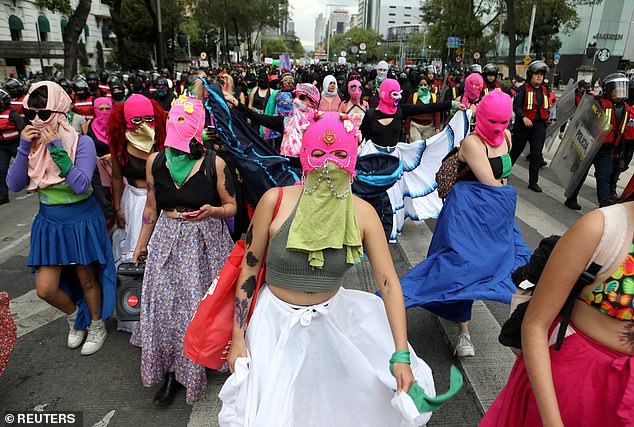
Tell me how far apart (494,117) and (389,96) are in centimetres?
270

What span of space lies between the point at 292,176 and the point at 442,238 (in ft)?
4.39

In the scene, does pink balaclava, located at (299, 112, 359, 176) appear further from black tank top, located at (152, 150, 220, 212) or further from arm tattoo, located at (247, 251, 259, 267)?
black tank top, located at (152, 150, 220, 212)

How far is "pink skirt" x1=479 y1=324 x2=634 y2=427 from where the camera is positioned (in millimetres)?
1560

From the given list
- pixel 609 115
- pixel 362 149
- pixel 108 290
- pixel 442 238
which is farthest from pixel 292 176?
pixel 609 115

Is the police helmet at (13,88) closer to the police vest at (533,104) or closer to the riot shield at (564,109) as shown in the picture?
the police vest at (533,104)

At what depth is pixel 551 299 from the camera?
5.18ft

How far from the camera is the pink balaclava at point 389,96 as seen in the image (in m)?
6.19

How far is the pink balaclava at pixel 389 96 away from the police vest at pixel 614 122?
142 inches

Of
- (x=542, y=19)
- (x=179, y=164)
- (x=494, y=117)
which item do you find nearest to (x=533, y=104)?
(x=494, y=117)

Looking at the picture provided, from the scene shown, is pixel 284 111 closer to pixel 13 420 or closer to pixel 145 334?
pixel 145 334

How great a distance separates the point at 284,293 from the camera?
2236 mm

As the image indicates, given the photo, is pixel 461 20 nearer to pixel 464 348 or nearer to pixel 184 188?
pixel 464 348

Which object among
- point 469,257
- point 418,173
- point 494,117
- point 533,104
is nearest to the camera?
point 469,257

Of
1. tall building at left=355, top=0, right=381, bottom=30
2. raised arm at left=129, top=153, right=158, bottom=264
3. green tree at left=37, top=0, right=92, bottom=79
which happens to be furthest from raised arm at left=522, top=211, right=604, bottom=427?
tall building at left=355, top=0, right=381, bottom=30
